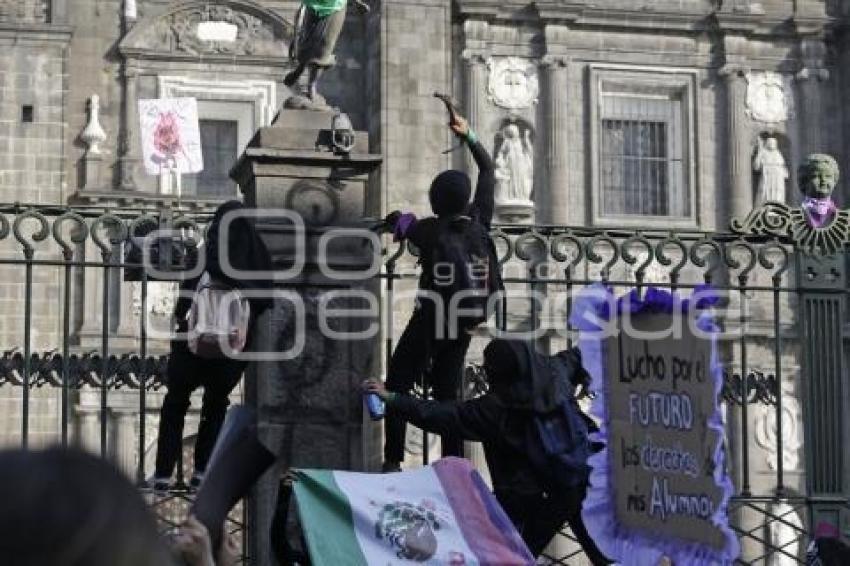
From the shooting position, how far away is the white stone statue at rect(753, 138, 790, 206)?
27078 mm

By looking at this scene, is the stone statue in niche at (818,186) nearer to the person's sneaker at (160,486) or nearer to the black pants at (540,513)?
the black pants at (540,513)

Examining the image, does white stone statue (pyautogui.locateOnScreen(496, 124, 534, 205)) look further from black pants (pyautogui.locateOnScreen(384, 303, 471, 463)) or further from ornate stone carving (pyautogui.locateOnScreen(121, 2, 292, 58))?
black pants (pyautogui.locateOnScreen(384, 303, 471, 463))

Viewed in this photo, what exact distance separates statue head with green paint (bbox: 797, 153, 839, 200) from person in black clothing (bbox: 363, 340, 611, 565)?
2.42 m

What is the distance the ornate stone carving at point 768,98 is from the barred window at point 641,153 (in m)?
1.21

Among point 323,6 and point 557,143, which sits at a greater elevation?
point 557,143

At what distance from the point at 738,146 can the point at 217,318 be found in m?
19.8

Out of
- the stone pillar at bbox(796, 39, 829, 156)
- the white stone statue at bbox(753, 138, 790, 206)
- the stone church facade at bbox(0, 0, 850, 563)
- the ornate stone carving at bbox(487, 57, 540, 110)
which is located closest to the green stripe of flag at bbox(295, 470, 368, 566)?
the stone church facade at bbox(0, 0, 850, 563)

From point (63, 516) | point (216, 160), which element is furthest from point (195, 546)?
point (216, 160)

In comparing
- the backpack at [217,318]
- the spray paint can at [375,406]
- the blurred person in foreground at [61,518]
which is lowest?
the spray paint can at [375,406]

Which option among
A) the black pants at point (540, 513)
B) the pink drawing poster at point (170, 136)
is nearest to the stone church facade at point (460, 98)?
the pink drawing poster at point (170, 136)

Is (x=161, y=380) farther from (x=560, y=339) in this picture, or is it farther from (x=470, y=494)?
(x=560, y=339)

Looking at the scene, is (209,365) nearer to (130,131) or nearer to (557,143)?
(130,131)

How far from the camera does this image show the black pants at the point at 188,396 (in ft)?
28.9

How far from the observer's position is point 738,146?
1065 inches
